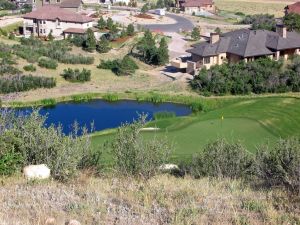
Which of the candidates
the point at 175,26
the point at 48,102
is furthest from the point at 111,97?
the point at 175,26

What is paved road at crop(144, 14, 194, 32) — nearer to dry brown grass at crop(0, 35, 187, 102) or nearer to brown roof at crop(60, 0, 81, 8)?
brown roof at crop(60, 0, 81, 8)

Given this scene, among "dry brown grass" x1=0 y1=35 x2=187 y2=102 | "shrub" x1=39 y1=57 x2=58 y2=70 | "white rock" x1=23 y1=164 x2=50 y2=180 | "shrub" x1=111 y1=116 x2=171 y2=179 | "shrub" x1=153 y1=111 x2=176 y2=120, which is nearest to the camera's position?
"white rock" x1=23 y1=164 x2=50 y2=180

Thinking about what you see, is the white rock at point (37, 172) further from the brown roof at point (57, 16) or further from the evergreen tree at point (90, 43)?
the brown roof at point (57, 16)

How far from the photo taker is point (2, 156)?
15.2 metres

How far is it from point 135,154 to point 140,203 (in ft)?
13.6

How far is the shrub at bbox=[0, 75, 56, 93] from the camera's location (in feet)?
154

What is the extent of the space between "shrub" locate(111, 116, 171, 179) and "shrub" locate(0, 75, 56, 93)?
32614mm

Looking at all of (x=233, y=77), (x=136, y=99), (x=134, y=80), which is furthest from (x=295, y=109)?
(x=134, y=80)

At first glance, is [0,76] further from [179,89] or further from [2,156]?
[2,156]

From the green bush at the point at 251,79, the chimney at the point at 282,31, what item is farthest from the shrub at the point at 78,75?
the chimney at the point at 282,31

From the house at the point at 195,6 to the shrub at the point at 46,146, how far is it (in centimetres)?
7786

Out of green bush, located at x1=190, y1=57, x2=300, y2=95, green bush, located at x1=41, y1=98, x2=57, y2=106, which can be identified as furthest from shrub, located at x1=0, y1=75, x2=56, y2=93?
green bush, located at x1=190, y1=57, x2=300, y2=95

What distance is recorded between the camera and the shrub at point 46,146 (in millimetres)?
14664

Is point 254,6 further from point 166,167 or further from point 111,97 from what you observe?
point 166,167
